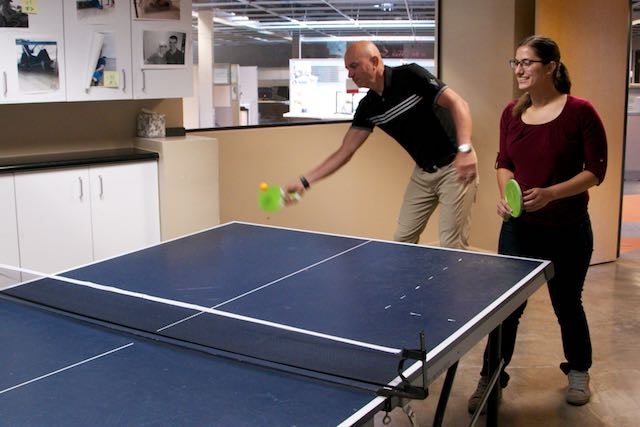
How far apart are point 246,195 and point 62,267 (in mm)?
1489

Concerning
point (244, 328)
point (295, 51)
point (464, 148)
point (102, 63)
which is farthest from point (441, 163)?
point (295, 51)

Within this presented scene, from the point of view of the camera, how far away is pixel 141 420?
1.55m

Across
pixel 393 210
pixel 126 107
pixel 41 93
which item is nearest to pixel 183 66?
pixel 126 107

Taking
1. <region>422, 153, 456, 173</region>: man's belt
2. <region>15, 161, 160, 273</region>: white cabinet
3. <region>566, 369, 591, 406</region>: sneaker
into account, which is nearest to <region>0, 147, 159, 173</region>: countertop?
<region>15, 161, 160, 273</region>: white cabinet

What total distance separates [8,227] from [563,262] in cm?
273

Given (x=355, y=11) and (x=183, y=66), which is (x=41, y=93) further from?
(x=355, y=11)

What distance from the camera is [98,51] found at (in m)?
4.31

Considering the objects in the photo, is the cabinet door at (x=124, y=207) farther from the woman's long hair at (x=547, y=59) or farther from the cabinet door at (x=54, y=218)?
the woman's long hair at (x=547, y=59)

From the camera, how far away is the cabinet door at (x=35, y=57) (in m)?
3.99


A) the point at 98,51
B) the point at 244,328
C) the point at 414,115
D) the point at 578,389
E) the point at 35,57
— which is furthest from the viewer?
the point at 98,51

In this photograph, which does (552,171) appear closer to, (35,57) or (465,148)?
(465,148)

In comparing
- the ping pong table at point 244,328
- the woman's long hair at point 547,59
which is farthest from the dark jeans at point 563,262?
the woman's long hair at point 547,59

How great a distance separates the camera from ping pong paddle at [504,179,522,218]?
2.92m

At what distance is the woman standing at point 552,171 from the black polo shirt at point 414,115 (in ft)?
1.40
